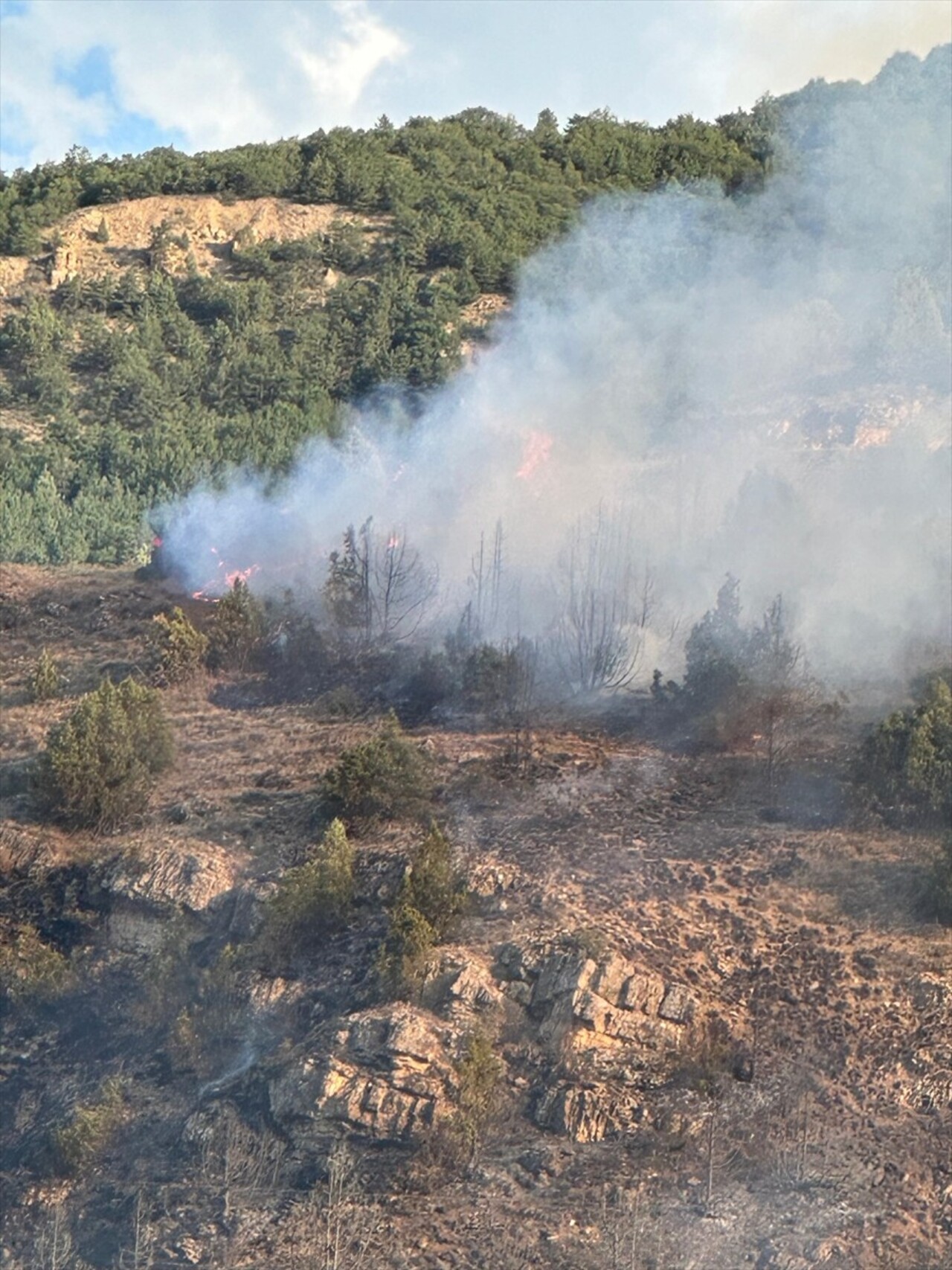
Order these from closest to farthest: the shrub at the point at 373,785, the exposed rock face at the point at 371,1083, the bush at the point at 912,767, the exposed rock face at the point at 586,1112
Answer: the exposed rock face at the point at 586,1112
the exposed rock face at the point at 371,1083
the bush at the point at 912,767
the shrub at the point at 373,785

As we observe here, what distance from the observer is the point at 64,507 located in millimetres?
61844

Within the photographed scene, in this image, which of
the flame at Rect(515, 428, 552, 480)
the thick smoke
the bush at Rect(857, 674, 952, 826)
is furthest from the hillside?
the flame at Rect(515, 428, 552, 480)

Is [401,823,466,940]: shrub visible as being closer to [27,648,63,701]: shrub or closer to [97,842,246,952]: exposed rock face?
[97,842,246,952]: exposed rock face

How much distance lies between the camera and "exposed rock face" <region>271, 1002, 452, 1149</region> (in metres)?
29.9

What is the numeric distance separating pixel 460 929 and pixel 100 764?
847 centimetres

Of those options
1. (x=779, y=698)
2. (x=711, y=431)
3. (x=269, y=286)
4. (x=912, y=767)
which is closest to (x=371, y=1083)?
(x=912, y=767)

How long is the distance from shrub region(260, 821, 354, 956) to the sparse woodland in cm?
6

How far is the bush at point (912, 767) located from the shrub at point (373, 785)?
8.38 m

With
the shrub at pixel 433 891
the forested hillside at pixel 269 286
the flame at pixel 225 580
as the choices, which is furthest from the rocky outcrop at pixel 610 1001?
the forested hillside at pixel 269 286

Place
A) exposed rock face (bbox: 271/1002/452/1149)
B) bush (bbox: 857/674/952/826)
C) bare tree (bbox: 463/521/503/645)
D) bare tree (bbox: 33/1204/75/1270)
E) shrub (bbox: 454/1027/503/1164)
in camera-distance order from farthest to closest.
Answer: bare tree (bbox: 463/521/503/645)
bush (bbox: 857/674/952/826)
exposed rock face (bbox: 271/1002/452/1149)
shrub (bbox: 454/1027/503/1164)
bare tree (bbox: 33/1204/75/1270)

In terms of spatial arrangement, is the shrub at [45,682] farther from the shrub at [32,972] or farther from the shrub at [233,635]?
the shrub at [32,972]

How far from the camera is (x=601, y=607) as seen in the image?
153 ft

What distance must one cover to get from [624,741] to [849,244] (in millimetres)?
29749

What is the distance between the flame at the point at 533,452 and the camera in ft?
179
